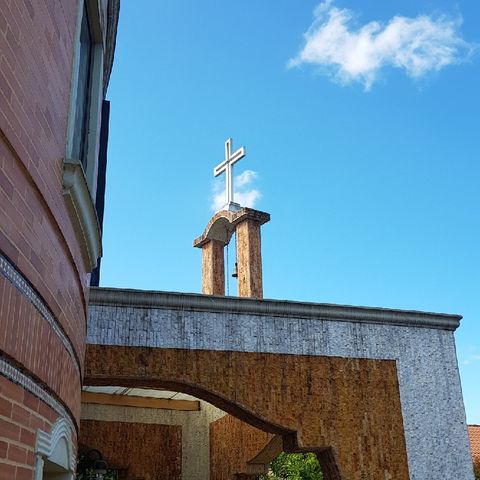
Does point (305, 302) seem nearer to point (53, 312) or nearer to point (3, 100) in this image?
point (53, 312)

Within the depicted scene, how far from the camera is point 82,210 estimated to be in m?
3.81

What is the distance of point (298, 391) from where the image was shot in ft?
32.9

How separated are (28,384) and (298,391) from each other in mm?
7754

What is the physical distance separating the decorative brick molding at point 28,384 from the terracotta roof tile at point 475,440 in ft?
74.7

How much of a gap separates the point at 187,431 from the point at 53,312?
1383 centimetres

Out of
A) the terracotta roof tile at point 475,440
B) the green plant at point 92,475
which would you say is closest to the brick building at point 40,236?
the green plant at point 92,475

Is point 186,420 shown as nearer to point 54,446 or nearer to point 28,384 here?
point 54,446

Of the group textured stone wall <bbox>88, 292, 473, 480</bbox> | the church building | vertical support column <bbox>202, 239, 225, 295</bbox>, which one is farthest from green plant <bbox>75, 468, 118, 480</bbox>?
textured stone wall <bbox>88, 292, 473, 480</bbox>

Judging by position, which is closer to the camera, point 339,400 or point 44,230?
point 44,230

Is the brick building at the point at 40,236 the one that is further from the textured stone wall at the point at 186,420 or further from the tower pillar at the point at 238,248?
the textured stone wall at the point at 186,420

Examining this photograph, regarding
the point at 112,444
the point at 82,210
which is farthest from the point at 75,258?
the point at 112,444

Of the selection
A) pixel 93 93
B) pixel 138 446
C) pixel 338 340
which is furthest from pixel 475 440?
pixel 93 93

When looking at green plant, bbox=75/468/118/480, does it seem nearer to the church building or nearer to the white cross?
the church building

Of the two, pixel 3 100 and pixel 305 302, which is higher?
pixel 305 302
